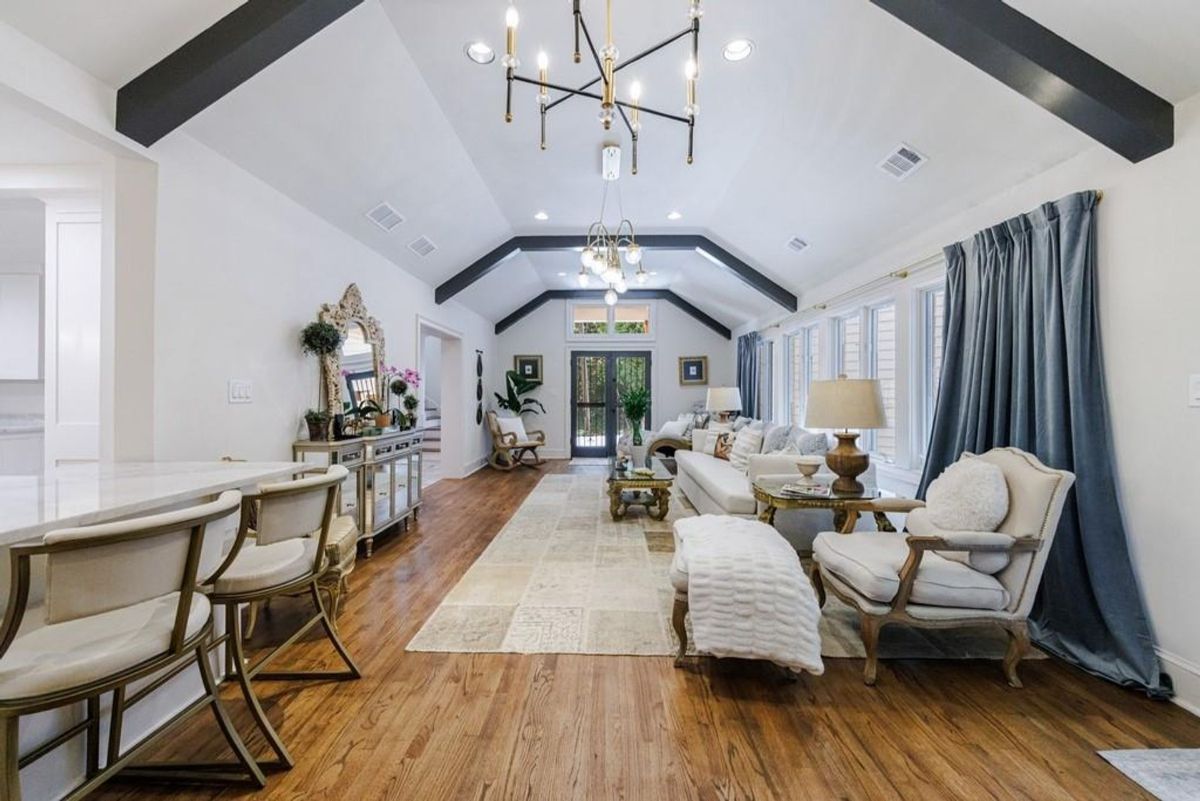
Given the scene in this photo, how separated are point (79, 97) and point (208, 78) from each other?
1.56 ft

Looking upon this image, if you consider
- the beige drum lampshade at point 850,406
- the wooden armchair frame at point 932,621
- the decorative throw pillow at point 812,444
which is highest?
the beige drum lampshade at point 850,406

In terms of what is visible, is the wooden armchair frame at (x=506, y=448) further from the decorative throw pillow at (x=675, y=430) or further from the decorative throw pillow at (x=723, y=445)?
the decorative throw pillow at (x=723, y=445)

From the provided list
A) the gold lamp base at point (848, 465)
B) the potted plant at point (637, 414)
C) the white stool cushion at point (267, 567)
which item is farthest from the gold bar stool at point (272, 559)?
the potted plant at point (637, 414)

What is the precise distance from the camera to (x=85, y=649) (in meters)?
1.16

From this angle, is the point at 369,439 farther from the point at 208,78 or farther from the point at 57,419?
the point at 208,78

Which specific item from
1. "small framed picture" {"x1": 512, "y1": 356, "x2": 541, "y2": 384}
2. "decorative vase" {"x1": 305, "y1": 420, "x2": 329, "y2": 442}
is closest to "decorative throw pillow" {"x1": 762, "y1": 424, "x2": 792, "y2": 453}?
"decorative vase" {"x1": 305, "y1": 420, "x2": 329, "y2": 442}

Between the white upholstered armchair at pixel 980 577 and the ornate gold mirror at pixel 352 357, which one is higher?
the ornate gold mirror at pixel 352 357

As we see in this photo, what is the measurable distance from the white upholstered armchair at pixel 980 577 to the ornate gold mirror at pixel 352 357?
3665mm

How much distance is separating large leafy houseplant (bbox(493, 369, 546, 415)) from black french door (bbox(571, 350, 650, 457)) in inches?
29.3

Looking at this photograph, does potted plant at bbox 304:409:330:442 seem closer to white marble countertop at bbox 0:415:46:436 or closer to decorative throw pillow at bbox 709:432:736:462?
white marble countertop at bbox 0:415:46:436

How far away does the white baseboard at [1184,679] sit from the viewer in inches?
75.0

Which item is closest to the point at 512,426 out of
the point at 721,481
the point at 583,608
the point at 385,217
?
the point at 385,217

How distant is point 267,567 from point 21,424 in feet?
13.3

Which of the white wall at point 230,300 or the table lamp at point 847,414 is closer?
the white wall at point 230,300
